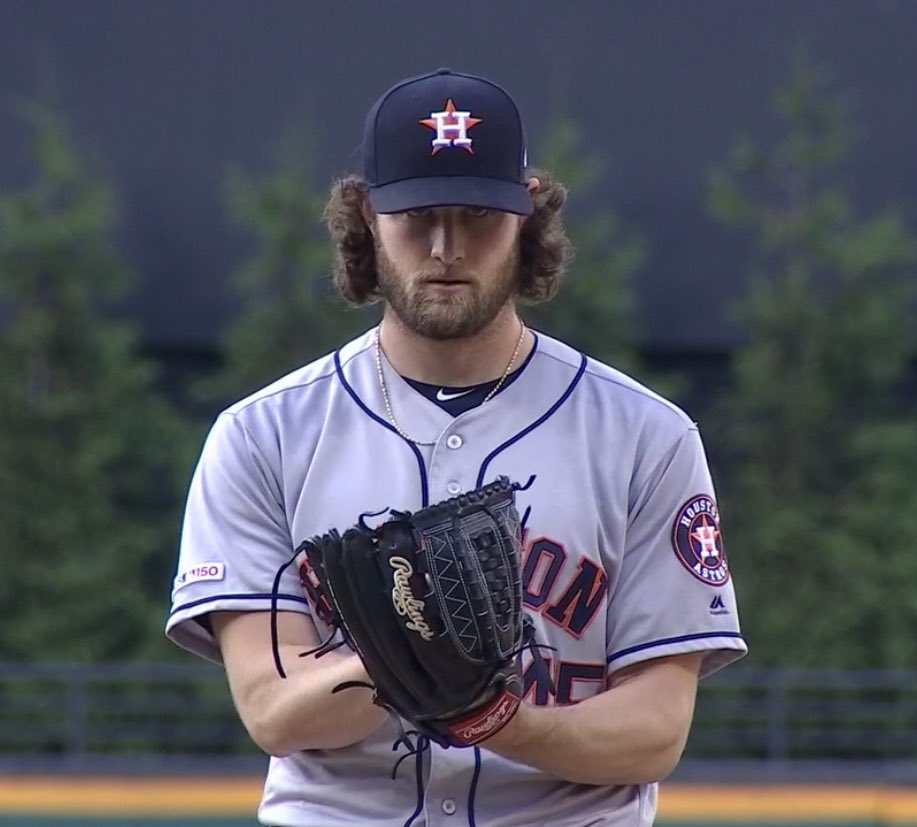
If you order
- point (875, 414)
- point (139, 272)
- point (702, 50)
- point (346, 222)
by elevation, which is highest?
point (702, 50)

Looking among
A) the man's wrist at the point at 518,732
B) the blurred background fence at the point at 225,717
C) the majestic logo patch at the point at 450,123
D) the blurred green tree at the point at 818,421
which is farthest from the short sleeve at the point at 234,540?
the blurred green tree at the point at 818,421

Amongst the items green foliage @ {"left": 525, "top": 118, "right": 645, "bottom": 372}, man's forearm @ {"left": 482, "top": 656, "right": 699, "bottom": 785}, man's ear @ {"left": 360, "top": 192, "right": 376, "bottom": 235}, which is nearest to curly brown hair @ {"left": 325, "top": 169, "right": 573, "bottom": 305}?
man's ear @ {"left": 360, "top": 192, "right": 376, "bottom": 235}

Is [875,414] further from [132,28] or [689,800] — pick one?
[132,28]

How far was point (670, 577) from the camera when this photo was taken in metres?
2.46

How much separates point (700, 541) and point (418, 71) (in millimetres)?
8295

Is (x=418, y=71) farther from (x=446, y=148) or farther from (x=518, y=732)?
(x=518, y=732)

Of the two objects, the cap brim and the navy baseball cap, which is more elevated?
the navy baseball cap

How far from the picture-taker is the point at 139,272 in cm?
1048

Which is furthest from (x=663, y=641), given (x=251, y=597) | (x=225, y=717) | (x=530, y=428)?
(x=225, y=717)

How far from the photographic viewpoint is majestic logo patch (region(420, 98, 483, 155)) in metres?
2.44

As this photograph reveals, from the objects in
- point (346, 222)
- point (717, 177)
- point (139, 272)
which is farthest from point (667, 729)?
point (139, 272)

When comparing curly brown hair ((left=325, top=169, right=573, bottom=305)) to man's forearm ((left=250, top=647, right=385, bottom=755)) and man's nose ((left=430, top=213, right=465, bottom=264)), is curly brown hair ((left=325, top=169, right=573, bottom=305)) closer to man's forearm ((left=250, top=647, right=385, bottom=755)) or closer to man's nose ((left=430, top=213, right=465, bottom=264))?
man's nose ((left=430, top=213, right=465, bottom=264))

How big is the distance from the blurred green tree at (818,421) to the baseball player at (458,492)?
265 inches

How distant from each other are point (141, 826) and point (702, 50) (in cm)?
609
